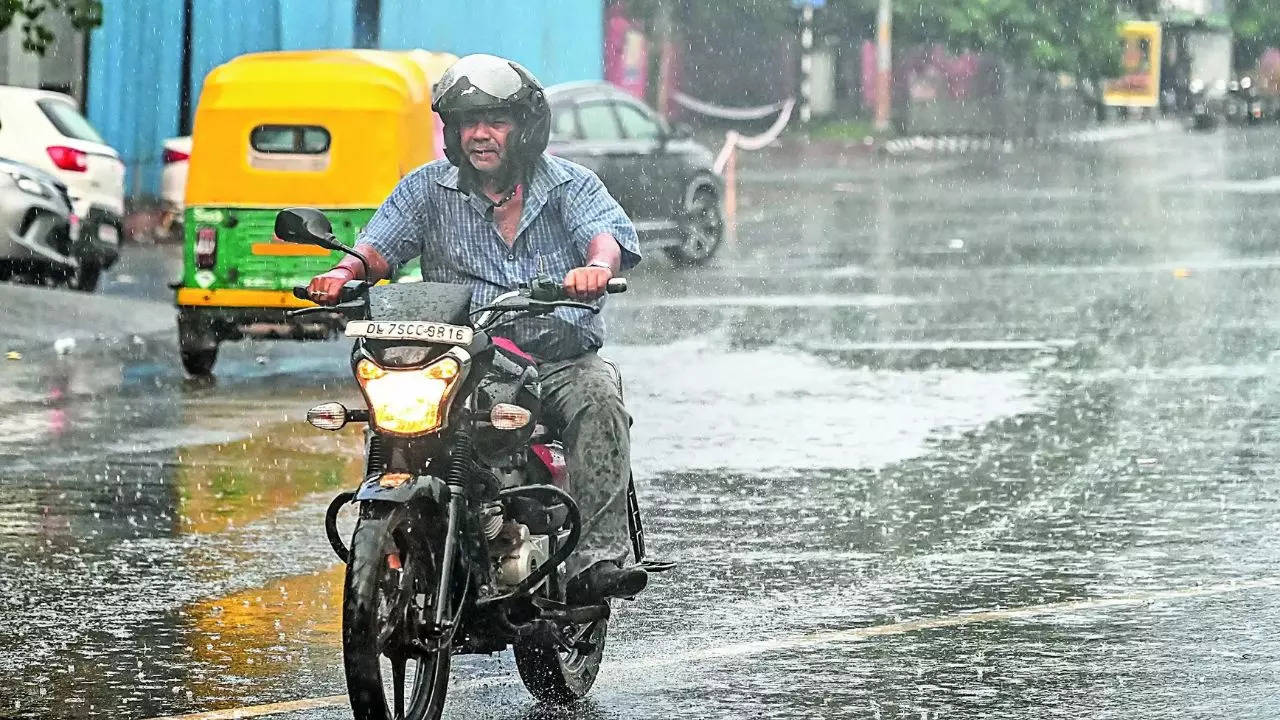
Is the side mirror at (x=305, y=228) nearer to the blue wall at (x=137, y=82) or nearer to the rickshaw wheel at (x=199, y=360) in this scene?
the rickshaw wheel at (x=199, y=360)

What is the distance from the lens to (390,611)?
239 inches

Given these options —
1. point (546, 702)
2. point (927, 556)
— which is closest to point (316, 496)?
point (927, 556)

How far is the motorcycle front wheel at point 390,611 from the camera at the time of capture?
5934mm

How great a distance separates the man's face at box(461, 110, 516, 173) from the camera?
6.91 meters

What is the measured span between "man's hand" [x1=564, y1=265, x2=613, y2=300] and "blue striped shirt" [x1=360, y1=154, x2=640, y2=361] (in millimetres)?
381

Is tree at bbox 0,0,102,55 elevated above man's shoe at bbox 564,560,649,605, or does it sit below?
above

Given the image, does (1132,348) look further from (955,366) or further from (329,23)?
(329,23)

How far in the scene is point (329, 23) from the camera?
2822 cm

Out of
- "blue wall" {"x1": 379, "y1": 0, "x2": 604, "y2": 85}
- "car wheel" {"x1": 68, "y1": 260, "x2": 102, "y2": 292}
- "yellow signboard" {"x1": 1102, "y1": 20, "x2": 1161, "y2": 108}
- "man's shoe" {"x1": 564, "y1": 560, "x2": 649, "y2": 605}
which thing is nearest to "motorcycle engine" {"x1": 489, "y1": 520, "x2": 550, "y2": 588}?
"man's shoe" {"x1": 564, "y1": 560, "x2": 649, "y2": 605}

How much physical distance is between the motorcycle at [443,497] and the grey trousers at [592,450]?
6 centimetres

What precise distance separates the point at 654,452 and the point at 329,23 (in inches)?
673

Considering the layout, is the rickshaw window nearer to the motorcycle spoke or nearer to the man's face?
the man's face

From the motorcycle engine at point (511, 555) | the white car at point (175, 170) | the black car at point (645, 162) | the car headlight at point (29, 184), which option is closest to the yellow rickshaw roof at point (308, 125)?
the car headlight at point (29, 184)

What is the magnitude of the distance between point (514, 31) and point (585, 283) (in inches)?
988
